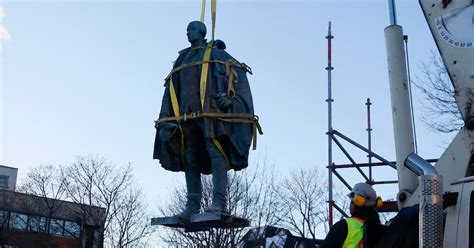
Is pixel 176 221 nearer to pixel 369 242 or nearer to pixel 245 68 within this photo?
pixel 245 68

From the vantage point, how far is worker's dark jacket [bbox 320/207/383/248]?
480cm

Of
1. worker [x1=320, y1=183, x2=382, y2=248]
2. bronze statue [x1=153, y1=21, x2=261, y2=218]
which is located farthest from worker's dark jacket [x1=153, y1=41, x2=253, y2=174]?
worker [x1=320, y1=183, x2=382, y2=248]

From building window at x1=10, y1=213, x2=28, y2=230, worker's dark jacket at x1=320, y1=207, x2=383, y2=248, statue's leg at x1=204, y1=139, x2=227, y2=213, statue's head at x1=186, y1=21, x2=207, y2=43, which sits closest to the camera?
worker's dark jacket at x1=320, y1=207, x2=383, y2=248

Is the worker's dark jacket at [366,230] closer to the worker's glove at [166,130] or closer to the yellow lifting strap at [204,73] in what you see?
the yellow lifting strap at [204,73]

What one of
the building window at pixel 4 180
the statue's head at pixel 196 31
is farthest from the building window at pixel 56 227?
the statue's head at pixel 196 31

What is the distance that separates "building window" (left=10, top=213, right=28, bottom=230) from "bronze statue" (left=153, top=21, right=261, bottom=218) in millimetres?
42900

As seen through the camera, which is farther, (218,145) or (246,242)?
(246,242)

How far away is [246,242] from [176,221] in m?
2.91

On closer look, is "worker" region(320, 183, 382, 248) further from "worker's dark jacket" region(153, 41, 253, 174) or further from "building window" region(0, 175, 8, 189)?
"building window" region(0, 175, 8, 189)

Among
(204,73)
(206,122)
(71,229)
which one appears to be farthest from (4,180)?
(206,122)

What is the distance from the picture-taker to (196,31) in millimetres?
6965

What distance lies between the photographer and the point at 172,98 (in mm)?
6707

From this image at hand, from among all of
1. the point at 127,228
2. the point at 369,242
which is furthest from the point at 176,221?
the point at 127,228

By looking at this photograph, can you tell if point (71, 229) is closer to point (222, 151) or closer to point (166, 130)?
point (166, 130)
